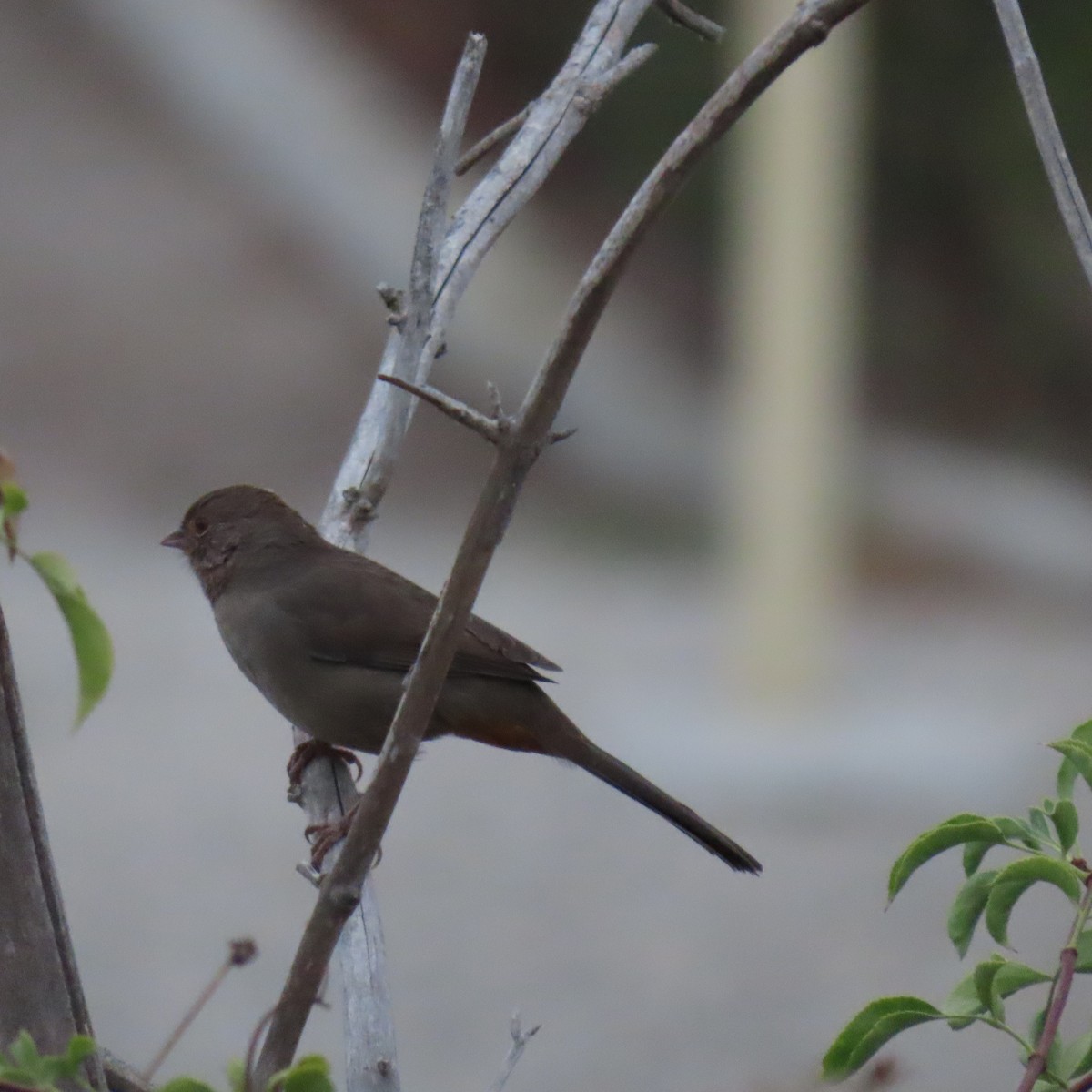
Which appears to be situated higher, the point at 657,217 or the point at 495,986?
the point at 657,217

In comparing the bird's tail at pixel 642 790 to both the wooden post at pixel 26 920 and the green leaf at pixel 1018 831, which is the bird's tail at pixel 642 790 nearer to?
the green leaf at pixel 1018 831

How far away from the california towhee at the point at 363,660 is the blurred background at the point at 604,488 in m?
2.58

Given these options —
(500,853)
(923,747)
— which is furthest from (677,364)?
(500,853)

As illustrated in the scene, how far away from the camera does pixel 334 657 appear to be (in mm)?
3881

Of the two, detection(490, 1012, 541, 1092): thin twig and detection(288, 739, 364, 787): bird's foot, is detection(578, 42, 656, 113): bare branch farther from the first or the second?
detection(288, 739, 364, 787): bird's foot

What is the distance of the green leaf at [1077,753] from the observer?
1747 mm

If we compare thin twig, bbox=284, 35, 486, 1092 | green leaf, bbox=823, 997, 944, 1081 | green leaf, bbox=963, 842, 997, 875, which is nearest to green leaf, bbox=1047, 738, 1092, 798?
green leaf, bbox=963, 842, 997, 875

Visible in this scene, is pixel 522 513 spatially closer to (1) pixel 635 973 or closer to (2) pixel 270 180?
(2) pixel 270 180

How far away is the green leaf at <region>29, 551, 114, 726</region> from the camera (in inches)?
62.2

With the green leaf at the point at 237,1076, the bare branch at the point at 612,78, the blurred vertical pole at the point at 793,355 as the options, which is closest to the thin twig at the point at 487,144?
the bare branch at the point at 612,78

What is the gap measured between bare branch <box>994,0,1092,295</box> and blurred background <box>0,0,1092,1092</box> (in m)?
4.50

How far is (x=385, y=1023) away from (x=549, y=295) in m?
13.6

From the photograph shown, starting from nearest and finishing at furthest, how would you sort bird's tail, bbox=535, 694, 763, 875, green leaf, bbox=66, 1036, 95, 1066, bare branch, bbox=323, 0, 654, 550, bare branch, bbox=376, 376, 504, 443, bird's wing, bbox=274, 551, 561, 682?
green leaf, bbox=66, 1036, 95, 1066
bare branch, bbox=376, 376, 504, 443
bare branch, bbox=323, 0, 654, 550
bird's tail, bbox=535, 694, 763, 875
bird's wing, bbox=274, 551, 561, 682

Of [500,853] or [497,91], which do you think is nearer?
[500,853]
